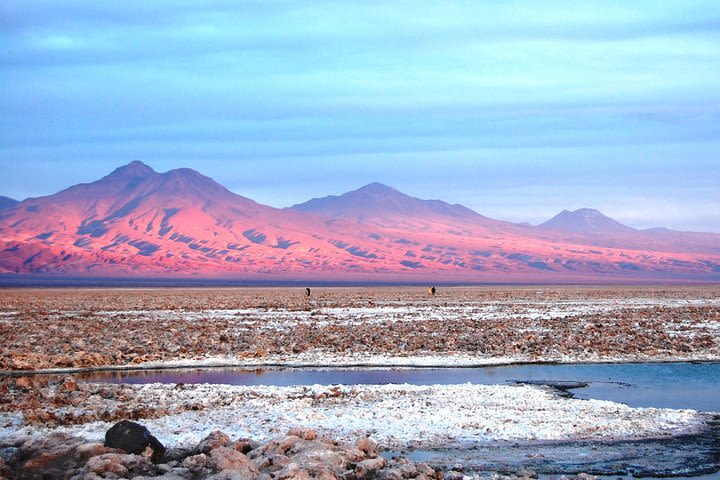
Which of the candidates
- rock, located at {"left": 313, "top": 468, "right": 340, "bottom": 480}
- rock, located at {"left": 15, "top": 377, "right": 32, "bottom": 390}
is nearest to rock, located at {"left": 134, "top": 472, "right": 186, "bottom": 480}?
rock, located at {"left": 313, "top": 468, "right": 340, "bottom": 480}

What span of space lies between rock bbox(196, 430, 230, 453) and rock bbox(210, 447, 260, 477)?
63 centimetres

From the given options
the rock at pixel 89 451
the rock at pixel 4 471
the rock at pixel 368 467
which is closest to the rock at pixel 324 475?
the rock at pixel 368 467

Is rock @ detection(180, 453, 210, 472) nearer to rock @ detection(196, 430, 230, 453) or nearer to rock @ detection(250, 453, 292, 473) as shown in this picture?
rock @ detection(196, 430, 230, 453)

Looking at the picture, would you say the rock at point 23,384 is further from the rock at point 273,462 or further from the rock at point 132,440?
the rock at point 273,462

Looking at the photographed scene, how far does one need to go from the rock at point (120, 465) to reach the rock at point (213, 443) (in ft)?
2.71

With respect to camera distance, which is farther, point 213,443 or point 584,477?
point 213,443

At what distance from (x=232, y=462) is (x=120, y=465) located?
1.34m

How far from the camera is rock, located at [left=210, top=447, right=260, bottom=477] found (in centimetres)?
1121

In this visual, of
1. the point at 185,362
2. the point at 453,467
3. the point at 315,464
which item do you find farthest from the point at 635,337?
the point at 315,464

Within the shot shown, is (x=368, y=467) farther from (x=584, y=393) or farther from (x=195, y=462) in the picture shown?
(x=584, y=393)

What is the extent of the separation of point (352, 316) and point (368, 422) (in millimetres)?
27156

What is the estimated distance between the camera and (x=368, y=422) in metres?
15.8

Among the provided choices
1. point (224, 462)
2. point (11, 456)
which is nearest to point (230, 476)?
point (224, 462)

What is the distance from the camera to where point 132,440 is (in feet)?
40.5
